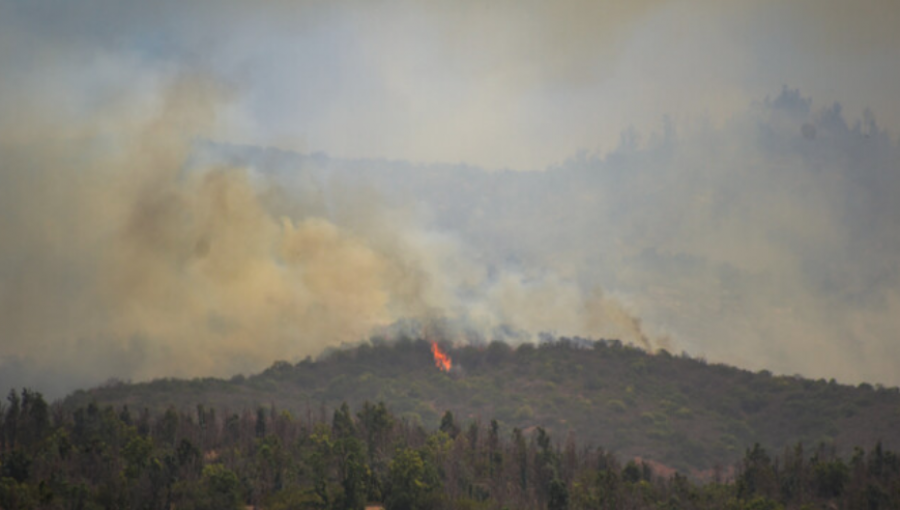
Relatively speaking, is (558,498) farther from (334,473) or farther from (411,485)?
(334,473)

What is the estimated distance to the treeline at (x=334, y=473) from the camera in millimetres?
124312

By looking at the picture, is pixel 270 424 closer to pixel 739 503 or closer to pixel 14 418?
pixel 14 418

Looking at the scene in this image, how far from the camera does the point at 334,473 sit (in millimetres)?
139000

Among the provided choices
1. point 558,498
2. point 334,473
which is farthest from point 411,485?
point 558,498

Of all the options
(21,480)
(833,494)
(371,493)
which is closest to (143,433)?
(21,480)

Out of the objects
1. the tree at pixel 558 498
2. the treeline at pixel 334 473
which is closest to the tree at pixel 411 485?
the treeline at pixel 334 473

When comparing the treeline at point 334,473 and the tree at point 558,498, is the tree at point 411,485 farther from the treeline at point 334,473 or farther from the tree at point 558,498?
the tree at point 558,498

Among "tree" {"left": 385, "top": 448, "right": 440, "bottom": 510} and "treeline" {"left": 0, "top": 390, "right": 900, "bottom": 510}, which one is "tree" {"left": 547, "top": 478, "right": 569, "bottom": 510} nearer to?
"treeline" {"left": 0, "top": 390, "right": 900, "bottom": 510}

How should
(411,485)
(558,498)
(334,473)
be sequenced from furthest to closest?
1. (334,473)
2. (411,485)
3. (558,498)

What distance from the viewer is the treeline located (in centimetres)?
12431

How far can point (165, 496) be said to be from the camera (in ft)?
401

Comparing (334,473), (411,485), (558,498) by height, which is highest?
(334,473)

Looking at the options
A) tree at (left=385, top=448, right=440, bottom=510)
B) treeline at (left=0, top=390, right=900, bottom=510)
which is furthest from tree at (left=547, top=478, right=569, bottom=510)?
tree at (left=385, top=448, right=440, bottom=510)

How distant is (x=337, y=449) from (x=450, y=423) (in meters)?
41.8
